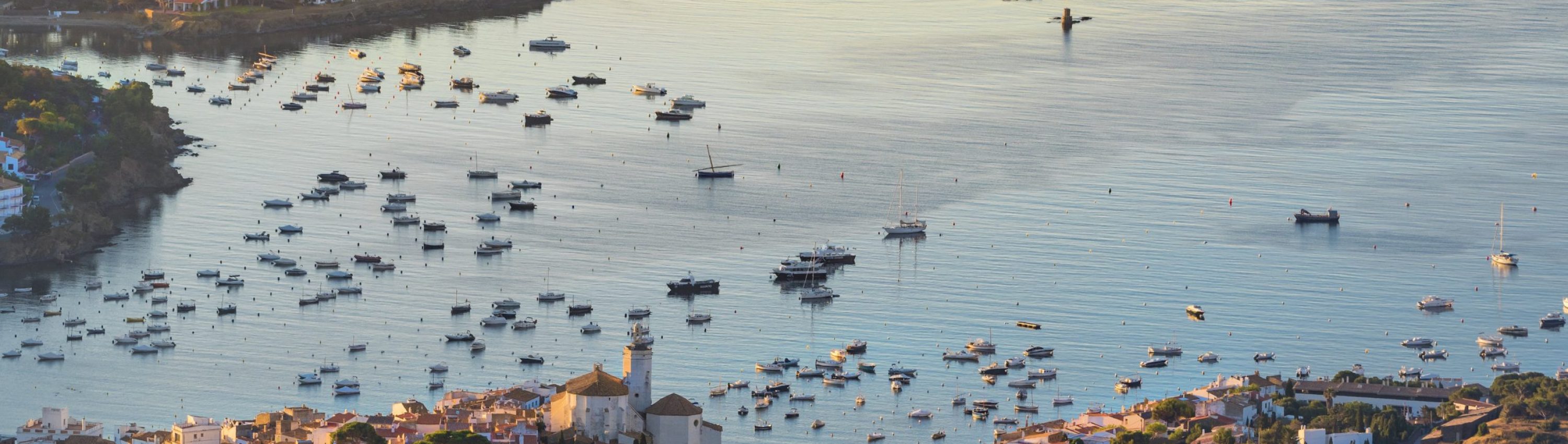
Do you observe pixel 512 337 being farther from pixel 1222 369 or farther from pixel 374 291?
pixel 1222 369

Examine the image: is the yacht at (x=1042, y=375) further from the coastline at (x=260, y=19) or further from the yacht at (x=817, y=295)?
the coastline at (x=260, y=19)

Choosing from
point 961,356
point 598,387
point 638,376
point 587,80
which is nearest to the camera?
point 598,387

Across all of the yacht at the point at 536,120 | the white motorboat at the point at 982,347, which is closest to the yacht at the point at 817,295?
the white motorboat at the point at 982,347

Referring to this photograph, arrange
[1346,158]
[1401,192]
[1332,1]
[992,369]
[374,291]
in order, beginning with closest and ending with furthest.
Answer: [992,369] → [374,291] → [1401,192] → [1346,158] → [1332,1]

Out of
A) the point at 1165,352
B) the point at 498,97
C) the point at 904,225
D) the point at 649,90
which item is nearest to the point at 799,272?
the point at 904,225

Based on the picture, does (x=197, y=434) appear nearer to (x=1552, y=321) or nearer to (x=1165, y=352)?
(x=1165, y=352)

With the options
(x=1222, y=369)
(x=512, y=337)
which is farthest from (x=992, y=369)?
(x=512, y=337)
